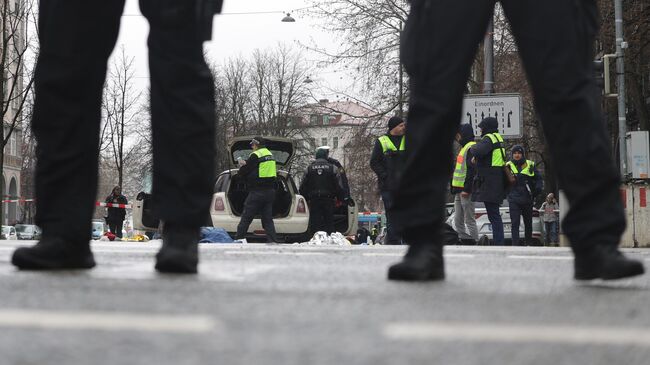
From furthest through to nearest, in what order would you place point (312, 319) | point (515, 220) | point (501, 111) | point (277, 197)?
1. point (501, 111)
2. point (277, 197)
3. point (515, 220)
4. point (312, 319)

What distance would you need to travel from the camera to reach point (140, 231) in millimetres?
20328

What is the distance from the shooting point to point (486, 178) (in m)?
15.7

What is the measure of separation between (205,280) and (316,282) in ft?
→ 1.07

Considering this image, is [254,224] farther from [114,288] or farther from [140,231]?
[114,288]

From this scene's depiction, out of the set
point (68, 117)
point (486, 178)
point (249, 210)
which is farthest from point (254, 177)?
point (68, 117)

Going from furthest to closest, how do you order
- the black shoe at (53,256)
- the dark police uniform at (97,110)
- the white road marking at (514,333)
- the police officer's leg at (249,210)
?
the police officer's leg at (249,210) → the dark police uniform at (97,110) → the black shoe at (53,256) → the white road marking at (514,333)

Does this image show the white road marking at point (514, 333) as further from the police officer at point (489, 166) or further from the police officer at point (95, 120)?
the police officer at point (489, 166)

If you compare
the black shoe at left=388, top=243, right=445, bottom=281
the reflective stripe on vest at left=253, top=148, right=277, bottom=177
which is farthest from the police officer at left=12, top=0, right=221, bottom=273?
the reflective stripe on vest at left=253, top=148, right=277, bottom=177

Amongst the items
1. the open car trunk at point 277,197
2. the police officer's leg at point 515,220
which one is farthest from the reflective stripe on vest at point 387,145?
the open car trunk at point 277,197

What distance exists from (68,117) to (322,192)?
1424 centimetres

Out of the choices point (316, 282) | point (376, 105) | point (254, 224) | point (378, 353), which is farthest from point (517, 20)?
point (376, 105)

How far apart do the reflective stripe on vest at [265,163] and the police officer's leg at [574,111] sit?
13467 mm

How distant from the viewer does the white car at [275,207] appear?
18.7m

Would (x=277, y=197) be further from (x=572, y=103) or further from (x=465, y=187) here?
(x=572, y=103)
